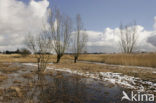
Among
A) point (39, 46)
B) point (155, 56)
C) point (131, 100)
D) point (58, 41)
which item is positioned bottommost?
point (131, 100)

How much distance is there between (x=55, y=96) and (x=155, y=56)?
45.7 ft

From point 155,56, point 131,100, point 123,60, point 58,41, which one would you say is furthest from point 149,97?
point 58,41

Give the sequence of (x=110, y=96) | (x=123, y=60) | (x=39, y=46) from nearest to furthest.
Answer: (x=110, y=96)
(x=39, y=46)
(x=123, y=60)

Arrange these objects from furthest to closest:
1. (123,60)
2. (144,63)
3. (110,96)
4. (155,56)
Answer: (123,60) → (144,63) → (155,56) → (110,96)

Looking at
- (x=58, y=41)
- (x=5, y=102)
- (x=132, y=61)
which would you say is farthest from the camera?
(x=58, y=41)

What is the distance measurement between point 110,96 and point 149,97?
162 cm

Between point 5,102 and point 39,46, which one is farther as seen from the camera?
point 39,46

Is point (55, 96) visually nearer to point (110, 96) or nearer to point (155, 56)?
point (110, 96)

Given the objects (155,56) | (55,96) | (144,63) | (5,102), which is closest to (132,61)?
(144,63)

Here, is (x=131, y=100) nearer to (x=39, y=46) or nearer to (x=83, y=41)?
(x=39, y=46)

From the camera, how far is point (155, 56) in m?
14.7

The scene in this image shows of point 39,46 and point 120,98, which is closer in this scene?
point 120,98

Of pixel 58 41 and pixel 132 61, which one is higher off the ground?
pixel 58 41

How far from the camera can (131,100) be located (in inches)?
194
